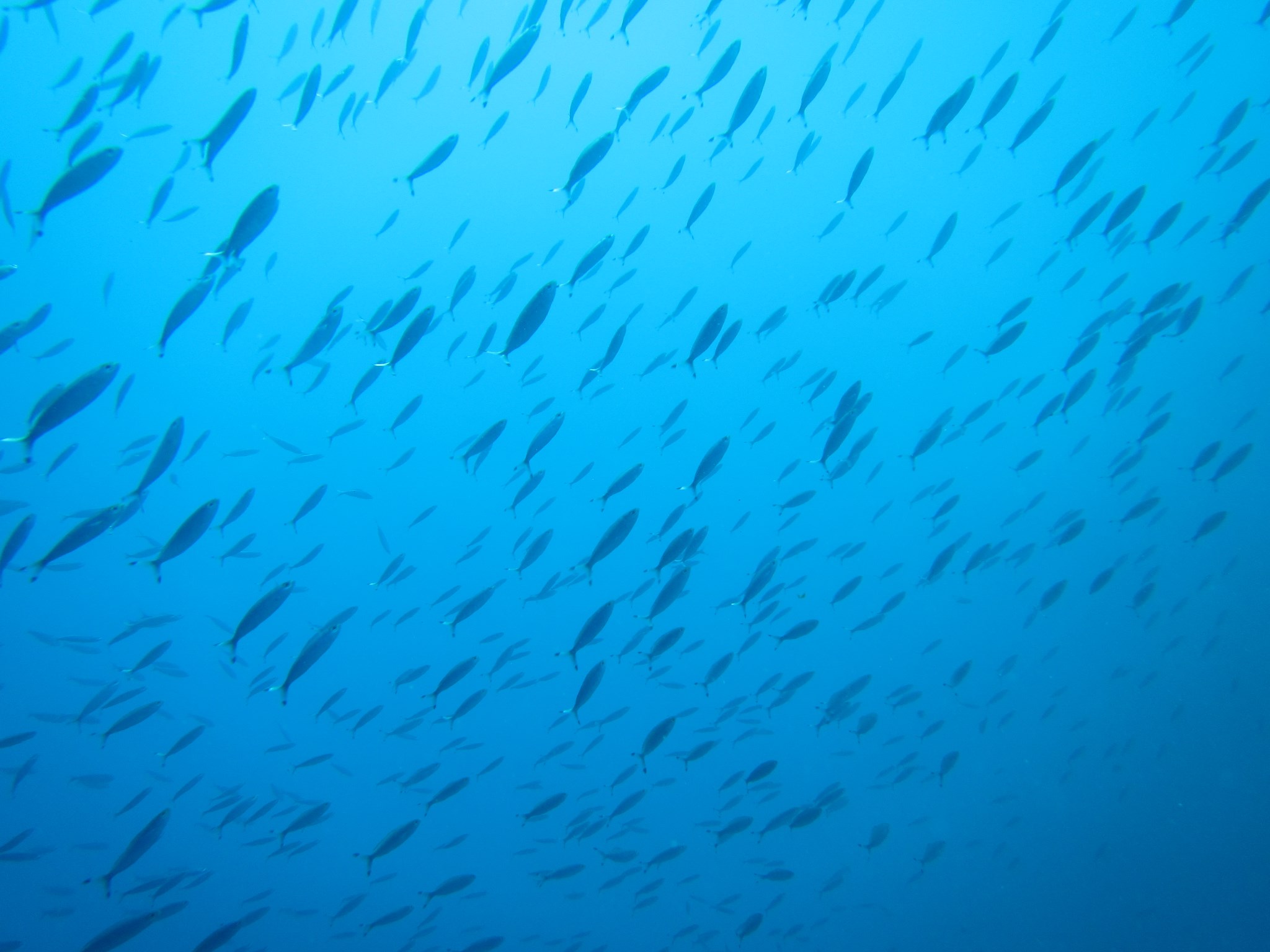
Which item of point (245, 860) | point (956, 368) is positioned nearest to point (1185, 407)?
point (956, 368)

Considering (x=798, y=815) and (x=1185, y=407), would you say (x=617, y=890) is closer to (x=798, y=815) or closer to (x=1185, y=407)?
(x=798, y=815)

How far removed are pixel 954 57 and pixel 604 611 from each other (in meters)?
21.7

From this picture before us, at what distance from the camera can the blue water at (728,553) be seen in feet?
55.4

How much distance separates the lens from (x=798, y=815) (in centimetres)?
823

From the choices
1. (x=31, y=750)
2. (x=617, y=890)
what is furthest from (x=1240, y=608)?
(x=31, y=750)

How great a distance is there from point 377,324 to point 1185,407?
3930 centimetres

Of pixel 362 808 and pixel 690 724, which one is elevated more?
pixel 362 808

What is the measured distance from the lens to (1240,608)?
23594mm

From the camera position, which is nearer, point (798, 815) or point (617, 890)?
point (798, 815)

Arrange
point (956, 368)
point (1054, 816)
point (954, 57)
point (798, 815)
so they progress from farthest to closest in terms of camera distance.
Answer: point (956, 368), point (1054, 816), point (954, 57), point (798, 815)

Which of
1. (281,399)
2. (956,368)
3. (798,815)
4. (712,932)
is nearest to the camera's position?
(798,815)

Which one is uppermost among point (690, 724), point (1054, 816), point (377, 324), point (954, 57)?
point (954, 57)

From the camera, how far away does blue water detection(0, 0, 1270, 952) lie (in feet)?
55.4

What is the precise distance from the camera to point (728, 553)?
104ft
